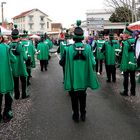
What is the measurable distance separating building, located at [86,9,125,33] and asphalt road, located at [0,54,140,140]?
1429cm

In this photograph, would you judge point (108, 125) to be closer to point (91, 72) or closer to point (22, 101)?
point (91, 72)

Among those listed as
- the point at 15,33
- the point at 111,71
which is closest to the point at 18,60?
the point at 15,33

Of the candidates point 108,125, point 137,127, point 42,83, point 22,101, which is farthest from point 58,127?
point 42,83

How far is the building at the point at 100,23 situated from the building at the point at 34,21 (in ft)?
159

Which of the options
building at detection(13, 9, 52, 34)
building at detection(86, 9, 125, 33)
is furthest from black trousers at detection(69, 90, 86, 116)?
building at detection(13, 9, 52, 34)

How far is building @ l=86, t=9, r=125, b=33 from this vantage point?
80.4 feet

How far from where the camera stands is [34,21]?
120562 mm

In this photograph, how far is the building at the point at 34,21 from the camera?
120125mm

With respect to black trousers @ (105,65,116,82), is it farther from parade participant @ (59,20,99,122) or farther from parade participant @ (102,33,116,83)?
parade participant @ (59,20,99,122)

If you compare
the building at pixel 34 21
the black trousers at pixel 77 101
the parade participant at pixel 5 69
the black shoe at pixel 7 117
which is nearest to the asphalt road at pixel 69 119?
the black shoe at pixel 7 117

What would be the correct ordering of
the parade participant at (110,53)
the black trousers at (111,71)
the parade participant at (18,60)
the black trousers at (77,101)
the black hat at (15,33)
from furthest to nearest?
the black trousers at (111,71) < the parade participant at (110,53) < the parade participant at (18,60) < the black hat at (15,33) < the black trousers at (77,101)

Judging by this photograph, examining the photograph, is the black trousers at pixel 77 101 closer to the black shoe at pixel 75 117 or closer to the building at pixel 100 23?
the black shoe at pixel 75 117

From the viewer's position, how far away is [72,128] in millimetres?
6652

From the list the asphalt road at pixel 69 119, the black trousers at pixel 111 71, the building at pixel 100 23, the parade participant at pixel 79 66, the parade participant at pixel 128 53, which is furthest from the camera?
the building at pixel 100 23
